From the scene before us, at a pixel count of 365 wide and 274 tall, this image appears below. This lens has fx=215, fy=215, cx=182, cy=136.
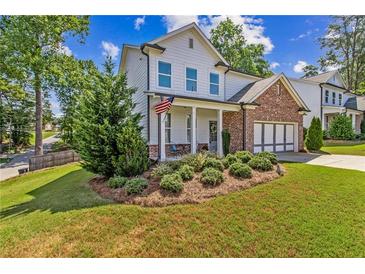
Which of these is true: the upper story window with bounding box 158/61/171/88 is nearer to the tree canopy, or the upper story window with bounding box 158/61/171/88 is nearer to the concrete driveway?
the concrete driveway

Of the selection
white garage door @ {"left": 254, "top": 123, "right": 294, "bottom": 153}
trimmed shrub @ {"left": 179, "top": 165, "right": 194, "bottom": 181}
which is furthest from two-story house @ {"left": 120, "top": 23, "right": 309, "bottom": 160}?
trimmed shrub @ {"left": 179, "top": 165, "right": 194, "bottom": 181}

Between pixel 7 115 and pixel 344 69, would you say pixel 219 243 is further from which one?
pixel 344 69

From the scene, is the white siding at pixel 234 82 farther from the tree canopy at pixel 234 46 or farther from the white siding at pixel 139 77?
the tree canopy at pixel 234 46

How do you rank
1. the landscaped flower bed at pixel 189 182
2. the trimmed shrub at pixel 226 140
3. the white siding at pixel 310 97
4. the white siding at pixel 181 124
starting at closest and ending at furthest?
the landscaped flower bed at pixel 189 182, the white siding at pixel 181 124, the trimmed shrub at pixel 226 140, the white siding at pixel 310 97

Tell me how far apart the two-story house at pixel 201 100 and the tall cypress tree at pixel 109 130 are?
7.44 ft

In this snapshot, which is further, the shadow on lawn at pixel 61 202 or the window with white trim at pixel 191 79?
the window with white trim at pixel 191 79

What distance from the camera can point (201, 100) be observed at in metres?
11.5

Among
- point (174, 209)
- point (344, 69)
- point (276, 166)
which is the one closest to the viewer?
point (174, 209)

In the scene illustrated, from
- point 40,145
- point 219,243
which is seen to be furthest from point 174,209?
point 40,145

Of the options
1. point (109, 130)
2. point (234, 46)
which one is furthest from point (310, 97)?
point (109, 130)

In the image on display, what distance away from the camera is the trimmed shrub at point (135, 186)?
6.38 m

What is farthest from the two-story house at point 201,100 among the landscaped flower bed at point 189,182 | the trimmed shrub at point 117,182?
the trimmed shrub at point 117,182
